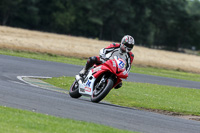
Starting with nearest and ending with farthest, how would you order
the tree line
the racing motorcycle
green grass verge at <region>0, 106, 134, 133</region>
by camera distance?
green grass verge at <region>0, 106, 134, 133</region> < the racing motorcycle < the tree line

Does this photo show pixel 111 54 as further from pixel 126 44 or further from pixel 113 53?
pixel 126 44

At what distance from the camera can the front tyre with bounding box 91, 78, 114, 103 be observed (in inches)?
422

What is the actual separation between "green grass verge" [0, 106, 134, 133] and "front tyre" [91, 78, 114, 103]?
2.68 m

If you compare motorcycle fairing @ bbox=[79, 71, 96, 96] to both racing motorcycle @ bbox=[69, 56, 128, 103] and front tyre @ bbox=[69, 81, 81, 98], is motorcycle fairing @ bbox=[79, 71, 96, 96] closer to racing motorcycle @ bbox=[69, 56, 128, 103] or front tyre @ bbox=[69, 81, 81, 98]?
racing motorcycle @ bbox=[69, 56, 128, 103]

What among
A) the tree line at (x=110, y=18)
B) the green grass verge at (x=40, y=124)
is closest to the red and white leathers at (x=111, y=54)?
the green grass verge at (x=40, y=124)

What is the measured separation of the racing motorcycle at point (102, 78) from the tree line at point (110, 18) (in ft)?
190

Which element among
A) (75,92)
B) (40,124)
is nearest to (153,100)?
(75,92)

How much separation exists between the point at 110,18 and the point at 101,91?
72507 mm

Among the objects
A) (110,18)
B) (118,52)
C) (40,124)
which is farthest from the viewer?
(110,18)

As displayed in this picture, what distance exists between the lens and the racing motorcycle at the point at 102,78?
10.8 m

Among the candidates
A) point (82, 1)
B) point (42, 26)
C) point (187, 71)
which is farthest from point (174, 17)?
point (187, 71)

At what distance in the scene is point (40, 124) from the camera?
293 inches

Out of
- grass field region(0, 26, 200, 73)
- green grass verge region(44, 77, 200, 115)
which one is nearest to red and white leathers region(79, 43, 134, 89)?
green grass verge region(44, 77, 200, 115)

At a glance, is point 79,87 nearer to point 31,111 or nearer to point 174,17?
point 31,111
